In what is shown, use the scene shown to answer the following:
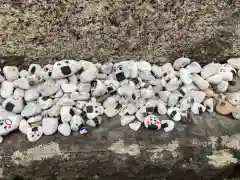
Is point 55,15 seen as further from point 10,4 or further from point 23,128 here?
point 23,128

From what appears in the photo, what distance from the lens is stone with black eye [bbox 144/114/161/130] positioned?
1058 mm

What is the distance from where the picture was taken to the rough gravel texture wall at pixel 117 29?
1034mm

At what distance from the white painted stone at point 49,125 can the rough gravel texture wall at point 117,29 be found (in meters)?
0.18

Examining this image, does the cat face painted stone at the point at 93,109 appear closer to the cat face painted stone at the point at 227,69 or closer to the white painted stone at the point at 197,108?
the white painted stone at the point at 197,108

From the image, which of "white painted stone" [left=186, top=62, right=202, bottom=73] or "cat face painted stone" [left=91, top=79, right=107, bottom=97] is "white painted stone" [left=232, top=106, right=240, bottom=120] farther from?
"cat face painted stone" [left=91, top=79, right=107, bottom=97]

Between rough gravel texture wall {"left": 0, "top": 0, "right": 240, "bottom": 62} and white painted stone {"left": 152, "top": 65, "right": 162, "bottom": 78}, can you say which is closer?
rough gravel texture wall {"left": 0, "top": 0, "right": 240, "bottom": 62}

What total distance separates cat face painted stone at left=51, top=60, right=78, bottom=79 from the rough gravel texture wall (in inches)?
1.7

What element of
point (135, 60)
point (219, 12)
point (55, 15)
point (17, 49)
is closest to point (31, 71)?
point (17, 49)

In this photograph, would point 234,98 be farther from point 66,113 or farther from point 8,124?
point 8,124

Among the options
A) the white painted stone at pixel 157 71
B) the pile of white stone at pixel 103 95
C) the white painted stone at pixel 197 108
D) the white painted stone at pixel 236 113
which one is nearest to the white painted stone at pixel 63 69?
the pile of white stone at pixel 103 95

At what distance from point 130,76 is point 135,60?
0.24 feet

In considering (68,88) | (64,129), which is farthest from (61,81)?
(64,129)

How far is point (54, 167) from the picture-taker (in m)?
1.04

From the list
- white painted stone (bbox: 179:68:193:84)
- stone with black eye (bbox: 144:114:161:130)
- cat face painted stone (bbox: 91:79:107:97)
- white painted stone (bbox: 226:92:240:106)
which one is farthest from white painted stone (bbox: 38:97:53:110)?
white painted stone (bbox: 226:92:240:106)
